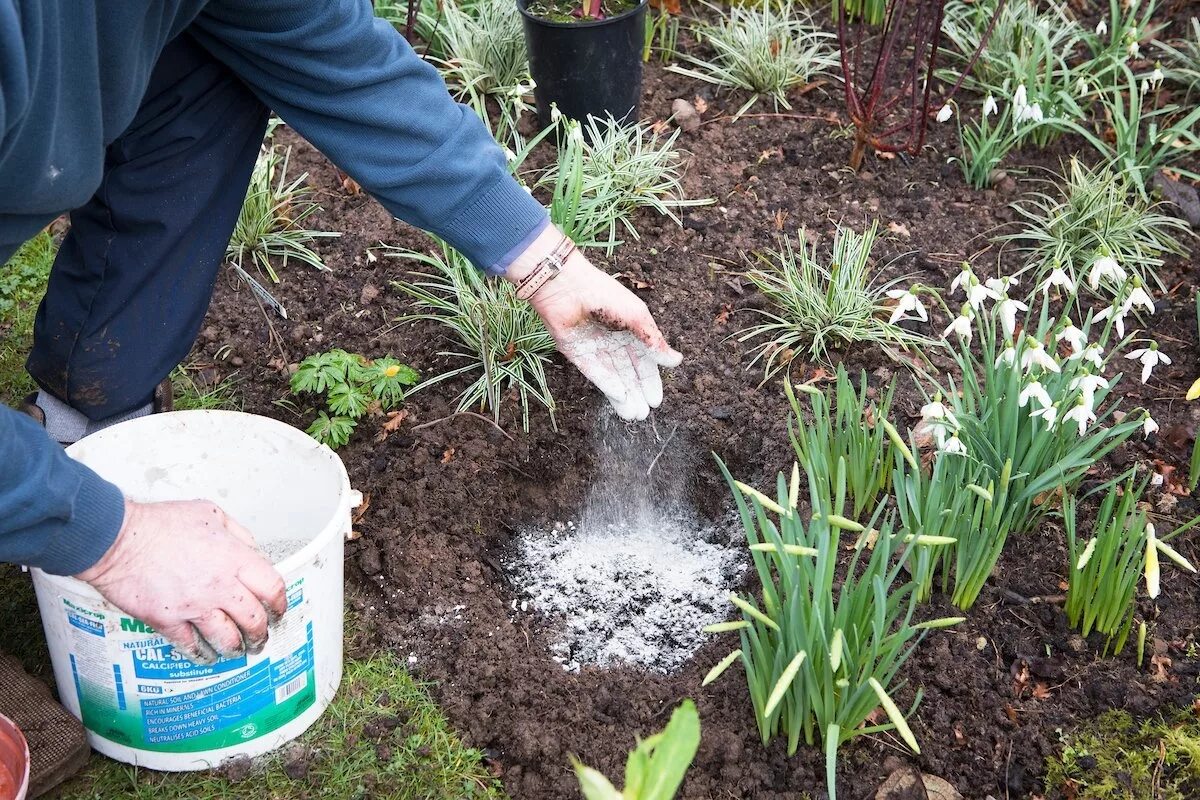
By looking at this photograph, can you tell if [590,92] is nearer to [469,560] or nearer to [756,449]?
[756,449]

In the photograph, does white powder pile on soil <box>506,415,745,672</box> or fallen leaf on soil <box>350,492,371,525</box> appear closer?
white powder pile on soil <box>506,415,745,672</box>

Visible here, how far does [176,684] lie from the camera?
1694 millimetres

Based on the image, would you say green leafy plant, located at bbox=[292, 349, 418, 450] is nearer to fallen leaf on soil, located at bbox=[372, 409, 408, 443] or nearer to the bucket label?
fallen leaf on soil, located at bbox=[372, 409, 408, 443]

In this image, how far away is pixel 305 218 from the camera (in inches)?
121

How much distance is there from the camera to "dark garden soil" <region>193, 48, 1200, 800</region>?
1.92 metres

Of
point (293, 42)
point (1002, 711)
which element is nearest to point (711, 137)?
point (293, 42)

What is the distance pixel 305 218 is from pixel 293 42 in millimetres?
1276

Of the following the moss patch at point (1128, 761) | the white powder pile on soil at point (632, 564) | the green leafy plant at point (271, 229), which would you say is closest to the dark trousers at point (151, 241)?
the green leafy plant at point (271, 229)

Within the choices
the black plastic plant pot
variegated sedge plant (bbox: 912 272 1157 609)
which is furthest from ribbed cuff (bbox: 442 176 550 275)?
the black plastic plant pot

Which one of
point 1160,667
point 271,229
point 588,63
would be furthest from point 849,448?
point 271,229

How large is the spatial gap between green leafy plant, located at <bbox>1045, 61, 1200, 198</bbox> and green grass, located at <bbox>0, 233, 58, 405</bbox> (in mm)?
2710

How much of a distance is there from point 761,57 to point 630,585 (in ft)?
6.10

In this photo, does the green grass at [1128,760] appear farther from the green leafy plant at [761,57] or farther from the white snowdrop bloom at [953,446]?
the green leafy plant at [761,57]

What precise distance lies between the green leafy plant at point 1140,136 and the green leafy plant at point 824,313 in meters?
0.81
